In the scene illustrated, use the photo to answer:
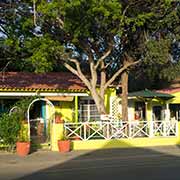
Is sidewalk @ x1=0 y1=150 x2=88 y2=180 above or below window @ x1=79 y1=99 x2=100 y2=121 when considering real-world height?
below

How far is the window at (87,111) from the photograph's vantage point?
103 ft

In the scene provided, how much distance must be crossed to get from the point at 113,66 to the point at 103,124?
6656mm

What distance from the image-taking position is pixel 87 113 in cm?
3148

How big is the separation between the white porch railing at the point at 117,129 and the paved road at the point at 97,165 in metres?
2.05

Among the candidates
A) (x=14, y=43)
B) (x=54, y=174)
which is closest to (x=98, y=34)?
(x=14, y=43)

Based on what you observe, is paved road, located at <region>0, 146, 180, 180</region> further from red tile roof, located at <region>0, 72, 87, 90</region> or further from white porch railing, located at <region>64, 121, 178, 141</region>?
red tile roof, located at <region>0, 72, 87, 90</region>

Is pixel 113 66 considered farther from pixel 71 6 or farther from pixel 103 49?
pixel 71 6

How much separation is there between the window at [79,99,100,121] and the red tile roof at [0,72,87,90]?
138cm

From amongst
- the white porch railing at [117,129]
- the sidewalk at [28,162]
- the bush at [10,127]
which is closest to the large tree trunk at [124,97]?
the white porch railing at [117,129]

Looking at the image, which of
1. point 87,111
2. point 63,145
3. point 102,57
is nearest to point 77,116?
point 87,111

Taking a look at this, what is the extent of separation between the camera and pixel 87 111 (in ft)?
103

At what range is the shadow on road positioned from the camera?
14.5 metres

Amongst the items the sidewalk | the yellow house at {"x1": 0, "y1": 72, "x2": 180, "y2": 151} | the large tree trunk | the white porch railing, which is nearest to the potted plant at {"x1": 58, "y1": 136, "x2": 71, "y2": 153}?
the sidewalk

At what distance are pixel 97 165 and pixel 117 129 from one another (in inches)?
342
